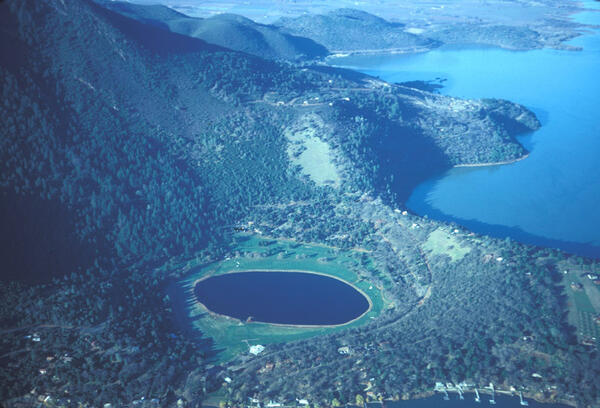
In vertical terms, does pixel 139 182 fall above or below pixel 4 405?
above

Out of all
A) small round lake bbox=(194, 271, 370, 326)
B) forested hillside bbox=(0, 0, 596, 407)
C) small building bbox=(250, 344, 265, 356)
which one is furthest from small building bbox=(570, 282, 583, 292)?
small building bbox=(250, 344, 265, 356)

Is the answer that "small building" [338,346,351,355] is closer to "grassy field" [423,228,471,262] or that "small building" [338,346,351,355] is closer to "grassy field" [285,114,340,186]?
"grassy field" [423,228,471,262]

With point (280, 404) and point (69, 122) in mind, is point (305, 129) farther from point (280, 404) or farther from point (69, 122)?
point (280, 404)

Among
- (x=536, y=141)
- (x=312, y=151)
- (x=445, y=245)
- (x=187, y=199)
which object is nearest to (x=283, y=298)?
(x=445, y=245)

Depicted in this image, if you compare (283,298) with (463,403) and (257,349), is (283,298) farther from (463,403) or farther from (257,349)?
(463,403)

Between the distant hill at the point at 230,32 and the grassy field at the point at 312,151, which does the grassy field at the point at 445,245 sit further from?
the distant hill at the point at 230,32

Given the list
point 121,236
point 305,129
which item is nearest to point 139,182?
point 121,236
